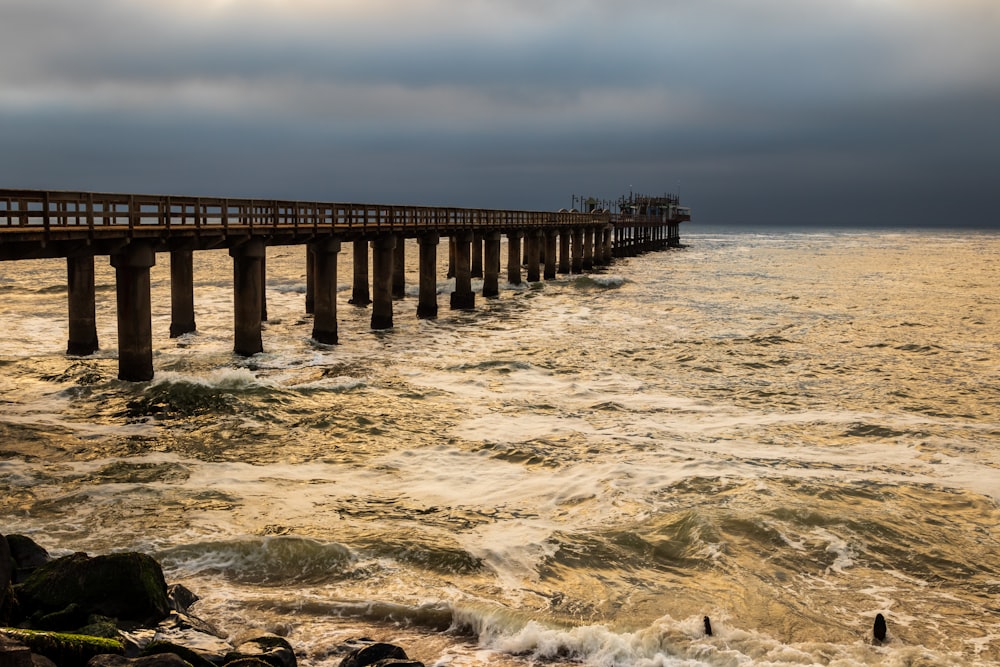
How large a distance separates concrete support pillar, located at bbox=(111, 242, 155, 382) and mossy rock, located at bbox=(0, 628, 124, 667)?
14.3 metres

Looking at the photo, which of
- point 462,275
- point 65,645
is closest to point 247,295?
point 462,275

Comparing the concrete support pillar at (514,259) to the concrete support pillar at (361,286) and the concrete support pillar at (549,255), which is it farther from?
the concrete support pillar at (361,286)

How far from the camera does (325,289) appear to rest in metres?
Result: 28.3

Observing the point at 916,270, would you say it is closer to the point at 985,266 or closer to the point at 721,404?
the point at 985,266

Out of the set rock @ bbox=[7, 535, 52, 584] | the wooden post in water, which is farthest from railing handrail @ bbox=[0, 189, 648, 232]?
the wooden post in water

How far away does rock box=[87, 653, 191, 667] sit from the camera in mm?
7004

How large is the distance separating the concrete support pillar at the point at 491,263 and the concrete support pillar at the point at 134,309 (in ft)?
85.4

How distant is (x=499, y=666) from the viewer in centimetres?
866

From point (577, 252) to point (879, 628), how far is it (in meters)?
63.0

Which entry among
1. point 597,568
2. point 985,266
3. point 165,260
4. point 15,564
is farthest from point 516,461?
point 985,266

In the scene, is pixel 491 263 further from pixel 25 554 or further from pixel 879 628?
pixel 879 628

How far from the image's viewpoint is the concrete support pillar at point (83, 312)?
24.0m

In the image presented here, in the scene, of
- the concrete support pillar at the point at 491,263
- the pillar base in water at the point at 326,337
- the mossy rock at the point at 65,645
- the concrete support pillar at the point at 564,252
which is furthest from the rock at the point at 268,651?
the concrete support pillar at the point at 564,252

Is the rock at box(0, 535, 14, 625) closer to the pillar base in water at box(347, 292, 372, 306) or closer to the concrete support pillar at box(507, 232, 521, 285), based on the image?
the pillar base in water at box(347, 292, 372, 306)
